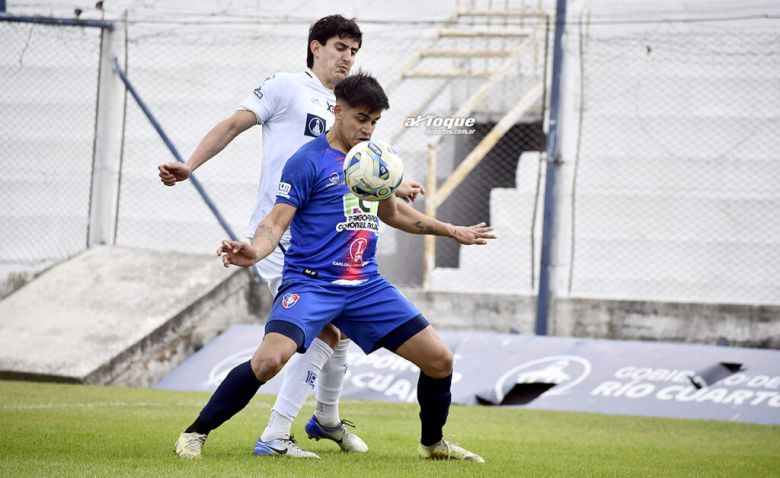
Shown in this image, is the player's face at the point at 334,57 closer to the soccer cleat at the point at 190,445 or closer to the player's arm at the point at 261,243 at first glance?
the player's arm at the point at 261,243

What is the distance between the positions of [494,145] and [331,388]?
24.9 feet

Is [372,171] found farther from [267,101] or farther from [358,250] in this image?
[267,101]

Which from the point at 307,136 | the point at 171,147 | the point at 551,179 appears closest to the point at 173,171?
the point at 307,136

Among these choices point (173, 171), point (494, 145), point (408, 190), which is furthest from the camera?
point (494, 145)

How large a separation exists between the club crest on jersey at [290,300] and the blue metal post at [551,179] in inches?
261

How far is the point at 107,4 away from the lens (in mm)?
13930

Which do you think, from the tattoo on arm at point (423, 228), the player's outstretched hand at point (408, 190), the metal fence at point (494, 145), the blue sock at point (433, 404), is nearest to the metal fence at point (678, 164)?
the metal fence at point (494, 145)

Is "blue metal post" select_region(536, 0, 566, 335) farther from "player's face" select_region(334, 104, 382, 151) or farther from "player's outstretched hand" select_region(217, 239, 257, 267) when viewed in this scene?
"player's outstretched hand" select_region(217, 239, 257, 267)

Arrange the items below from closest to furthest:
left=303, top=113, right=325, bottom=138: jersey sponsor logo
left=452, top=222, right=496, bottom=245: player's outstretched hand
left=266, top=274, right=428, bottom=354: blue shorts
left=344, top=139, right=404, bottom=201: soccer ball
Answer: left=344, top=139, right=404, bottom=201: soccer ball → left=266, top=274, right=428, bottom=354: blue shorts → left=452, top=222, right=496, bottom=245: player's outstretched hand → left=303, top=113, right=325, bottom=138: jersey sponsor logo

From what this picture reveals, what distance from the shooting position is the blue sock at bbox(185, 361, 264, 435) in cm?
557

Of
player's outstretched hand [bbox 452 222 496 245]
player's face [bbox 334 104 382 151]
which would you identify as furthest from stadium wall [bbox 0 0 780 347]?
player's face [bbox 334 104 382 151]

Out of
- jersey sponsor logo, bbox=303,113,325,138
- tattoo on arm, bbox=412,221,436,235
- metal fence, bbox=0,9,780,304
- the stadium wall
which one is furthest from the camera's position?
metal fence, bbox=0,9,780,304

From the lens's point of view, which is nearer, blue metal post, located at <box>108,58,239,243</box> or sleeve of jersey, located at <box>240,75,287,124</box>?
sleeve of jersey, located at <box>240,75,287,124</box>

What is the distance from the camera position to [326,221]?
581 centimetres
